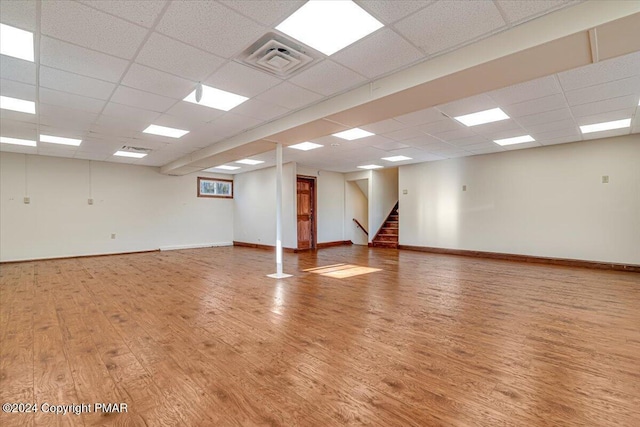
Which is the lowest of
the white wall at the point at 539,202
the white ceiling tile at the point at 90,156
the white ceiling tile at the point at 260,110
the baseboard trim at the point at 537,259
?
the baseboard trim at the point at 537,259

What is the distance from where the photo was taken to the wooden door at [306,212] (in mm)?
9812

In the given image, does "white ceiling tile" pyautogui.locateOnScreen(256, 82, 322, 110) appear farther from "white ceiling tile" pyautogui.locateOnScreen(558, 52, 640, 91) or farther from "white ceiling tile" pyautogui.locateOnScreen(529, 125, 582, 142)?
"white ceiling tile" pyautogui.locateOnScreen(529, 125, 582, 142)

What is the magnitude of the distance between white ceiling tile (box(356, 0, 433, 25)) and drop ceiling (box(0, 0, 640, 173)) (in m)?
0.01

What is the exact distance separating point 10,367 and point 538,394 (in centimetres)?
363

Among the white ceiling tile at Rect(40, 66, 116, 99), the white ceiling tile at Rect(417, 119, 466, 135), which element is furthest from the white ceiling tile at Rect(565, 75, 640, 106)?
the white ceiling tile at Rect(40, 66, 116, 99)

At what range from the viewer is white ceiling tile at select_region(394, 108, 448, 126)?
180 inches

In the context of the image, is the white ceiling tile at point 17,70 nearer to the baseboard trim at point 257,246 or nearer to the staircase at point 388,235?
the baseboard trim at point 257,246

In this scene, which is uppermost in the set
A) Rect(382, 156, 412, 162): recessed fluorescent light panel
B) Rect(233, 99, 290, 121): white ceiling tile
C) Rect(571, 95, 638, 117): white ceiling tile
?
Rect(571, 95, 638, 117): white ceiling tile

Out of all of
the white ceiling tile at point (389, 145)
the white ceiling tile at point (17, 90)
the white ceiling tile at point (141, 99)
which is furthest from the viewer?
the white ceiling tile at point (389, 145)

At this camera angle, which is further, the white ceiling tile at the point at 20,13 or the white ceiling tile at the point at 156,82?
the white ceiling tile at the point at 156,82

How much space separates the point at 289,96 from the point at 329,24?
1509 mm

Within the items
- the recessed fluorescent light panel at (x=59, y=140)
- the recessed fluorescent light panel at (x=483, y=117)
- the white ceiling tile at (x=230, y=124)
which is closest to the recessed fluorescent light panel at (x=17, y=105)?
the recessed fluorescent light panel at (x=59, y=140)

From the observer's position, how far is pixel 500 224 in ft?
24.8

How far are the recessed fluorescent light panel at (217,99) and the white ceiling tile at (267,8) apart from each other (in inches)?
61.3
